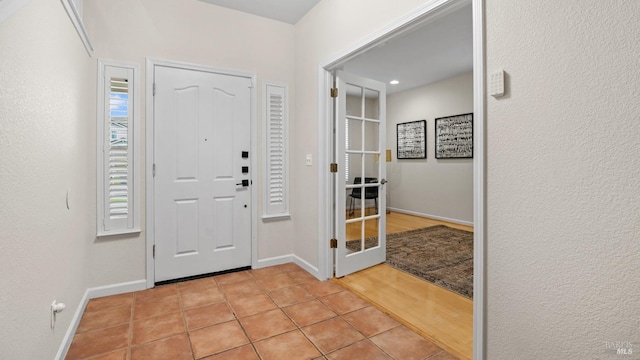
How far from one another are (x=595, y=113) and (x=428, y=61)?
3.86 metres

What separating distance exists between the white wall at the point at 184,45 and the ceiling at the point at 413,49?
0.18 m

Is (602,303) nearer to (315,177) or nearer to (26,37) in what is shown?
(315,177)

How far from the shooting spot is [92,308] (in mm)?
2299

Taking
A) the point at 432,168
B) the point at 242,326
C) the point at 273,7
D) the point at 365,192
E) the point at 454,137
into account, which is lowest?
the point at 242,326

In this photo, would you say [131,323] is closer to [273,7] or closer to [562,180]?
[562,180]

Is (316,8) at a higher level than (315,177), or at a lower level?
higher

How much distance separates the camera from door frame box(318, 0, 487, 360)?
1.47 meters

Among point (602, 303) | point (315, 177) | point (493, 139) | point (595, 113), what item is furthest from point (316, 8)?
point (602, 303)

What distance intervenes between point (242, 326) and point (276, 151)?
1.79 m

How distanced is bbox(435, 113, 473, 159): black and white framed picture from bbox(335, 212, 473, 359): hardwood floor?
305cm

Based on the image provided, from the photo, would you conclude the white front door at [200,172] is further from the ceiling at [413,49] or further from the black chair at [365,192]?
the black chair at [365,192]

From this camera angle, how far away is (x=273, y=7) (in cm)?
298

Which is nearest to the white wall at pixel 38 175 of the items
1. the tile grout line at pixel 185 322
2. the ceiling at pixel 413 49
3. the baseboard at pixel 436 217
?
the tile grout line at pixel 185 322

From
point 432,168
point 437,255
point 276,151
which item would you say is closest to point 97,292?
point 276,151
